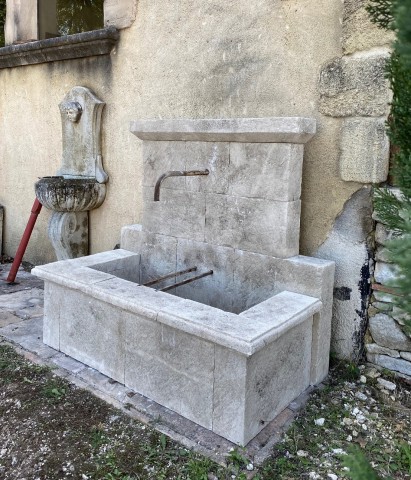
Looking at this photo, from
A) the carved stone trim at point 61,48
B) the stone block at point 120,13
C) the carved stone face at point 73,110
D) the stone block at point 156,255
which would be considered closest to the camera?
the stone block at point 156,255

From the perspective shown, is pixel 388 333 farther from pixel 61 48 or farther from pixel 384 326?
pixel 61 48

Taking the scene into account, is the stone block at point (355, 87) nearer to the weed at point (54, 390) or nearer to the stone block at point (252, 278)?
the stone block at point (252, 278)

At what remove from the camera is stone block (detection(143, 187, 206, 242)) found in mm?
2777

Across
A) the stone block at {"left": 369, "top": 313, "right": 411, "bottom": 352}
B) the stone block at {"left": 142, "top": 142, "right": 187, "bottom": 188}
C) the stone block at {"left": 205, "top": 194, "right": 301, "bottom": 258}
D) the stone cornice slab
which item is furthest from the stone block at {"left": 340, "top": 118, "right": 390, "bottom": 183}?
the stone block at {"left": 142, "top": 142, "right": 187, "bottom": 188}

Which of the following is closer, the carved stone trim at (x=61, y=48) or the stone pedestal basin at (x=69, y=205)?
the carved stone trim at (x=61, y=48)

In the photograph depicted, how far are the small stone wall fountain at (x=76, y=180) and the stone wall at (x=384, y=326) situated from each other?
2.28 m

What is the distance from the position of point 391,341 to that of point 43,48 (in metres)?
3.56

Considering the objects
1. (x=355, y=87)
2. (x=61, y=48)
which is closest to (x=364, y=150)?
(x=355, y=87)

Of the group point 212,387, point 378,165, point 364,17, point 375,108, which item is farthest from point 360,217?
point 212,387

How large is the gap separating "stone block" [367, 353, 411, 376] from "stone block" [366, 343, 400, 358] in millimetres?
19

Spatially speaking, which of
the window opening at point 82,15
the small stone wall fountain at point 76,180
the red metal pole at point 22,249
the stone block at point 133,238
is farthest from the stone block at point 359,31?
the window opening at point 82,15

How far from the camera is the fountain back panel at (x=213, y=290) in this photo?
196 cm

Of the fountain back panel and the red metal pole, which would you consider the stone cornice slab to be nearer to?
the fountain back panel

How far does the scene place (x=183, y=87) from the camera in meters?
3.15
